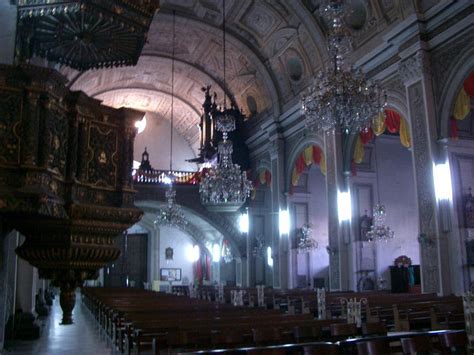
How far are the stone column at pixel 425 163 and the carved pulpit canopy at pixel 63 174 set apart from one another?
9.20 meters

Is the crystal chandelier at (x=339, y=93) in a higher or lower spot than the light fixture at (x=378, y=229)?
higher

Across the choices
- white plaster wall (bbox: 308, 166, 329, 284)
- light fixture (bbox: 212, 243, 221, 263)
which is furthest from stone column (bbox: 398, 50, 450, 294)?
light fixture (bbox: 212, 243, 221, 263)

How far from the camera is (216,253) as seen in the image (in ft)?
89.2

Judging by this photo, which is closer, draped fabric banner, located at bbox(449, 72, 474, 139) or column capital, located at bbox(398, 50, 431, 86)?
draped fabric banner, located at bbox(449, 72, 474, 139)

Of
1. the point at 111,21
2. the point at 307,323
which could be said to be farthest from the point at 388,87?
the point at 111,21

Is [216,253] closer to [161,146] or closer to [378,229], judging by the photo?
[161,146]

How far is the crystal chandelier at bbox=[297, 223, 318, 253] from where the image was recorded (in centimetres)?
1917

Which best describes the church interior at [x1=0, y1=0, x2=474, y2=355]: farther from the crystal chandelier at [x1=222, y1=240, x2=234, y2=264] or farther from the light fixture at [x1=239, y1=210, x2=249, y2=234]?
the crystal chandelier at [x1=222, y1=240, x2=234, y2=264]

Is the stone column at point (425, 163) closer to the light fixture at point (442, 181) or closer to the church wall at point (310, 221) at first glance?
the light fixture at point (442, 181)

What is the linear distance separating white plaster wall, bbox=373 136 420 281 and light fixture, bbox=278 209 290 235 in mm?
3843

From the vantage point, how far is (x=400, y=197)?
60.0 ft

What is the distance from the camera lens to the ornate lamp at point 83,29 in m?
4.31

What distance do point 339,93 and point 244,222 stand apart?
1488cm

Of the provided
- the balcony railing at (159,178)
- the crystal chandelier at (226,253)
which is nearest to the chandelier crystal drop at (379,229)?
the balcony railing at (159,178)
